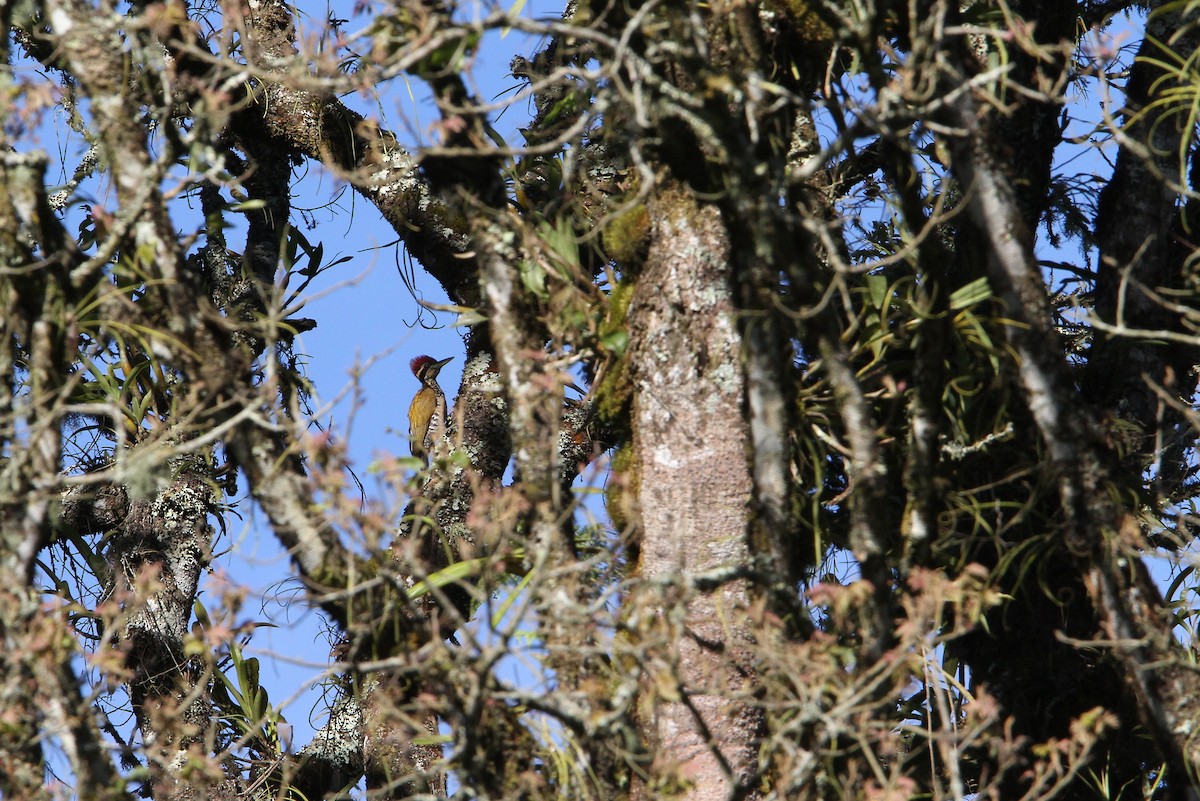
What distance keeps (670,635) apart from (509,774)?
556mm

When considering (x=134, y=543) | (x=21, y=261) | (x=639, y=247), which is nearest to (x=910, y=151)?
(x=639, y=247)

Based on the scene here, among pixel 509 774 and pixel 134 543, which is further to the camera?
pixel 134 543

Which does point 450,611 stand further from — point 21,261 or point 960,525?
point 960,525

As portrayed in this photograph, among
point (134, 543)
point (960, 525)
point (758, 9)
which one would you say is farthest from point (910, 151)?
point (134, 543)

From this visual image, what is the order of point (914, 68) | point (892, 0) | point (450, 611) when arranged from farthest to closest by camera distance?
point (892, 0), point (914, 68), point (450, 611)

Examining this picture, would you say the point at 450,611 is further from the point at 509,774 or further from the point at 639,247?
the point at 639,247

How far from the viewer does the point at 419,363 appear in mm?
7430

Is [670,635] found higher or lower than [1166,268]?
lower

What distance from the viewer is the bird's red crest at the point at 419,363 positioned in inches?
291

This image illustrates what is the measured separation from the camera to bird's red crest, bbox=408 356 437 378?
291 inches

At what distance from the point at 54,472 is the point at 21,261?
1.36ft

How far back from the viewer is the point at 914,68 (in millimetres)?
2188

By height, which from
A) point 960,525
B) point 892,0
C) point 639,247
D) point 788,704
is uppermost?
point 892,0

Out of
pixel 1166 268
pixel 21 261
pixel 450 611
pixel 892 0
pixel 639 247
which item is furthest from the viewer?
pixel 1166 268
